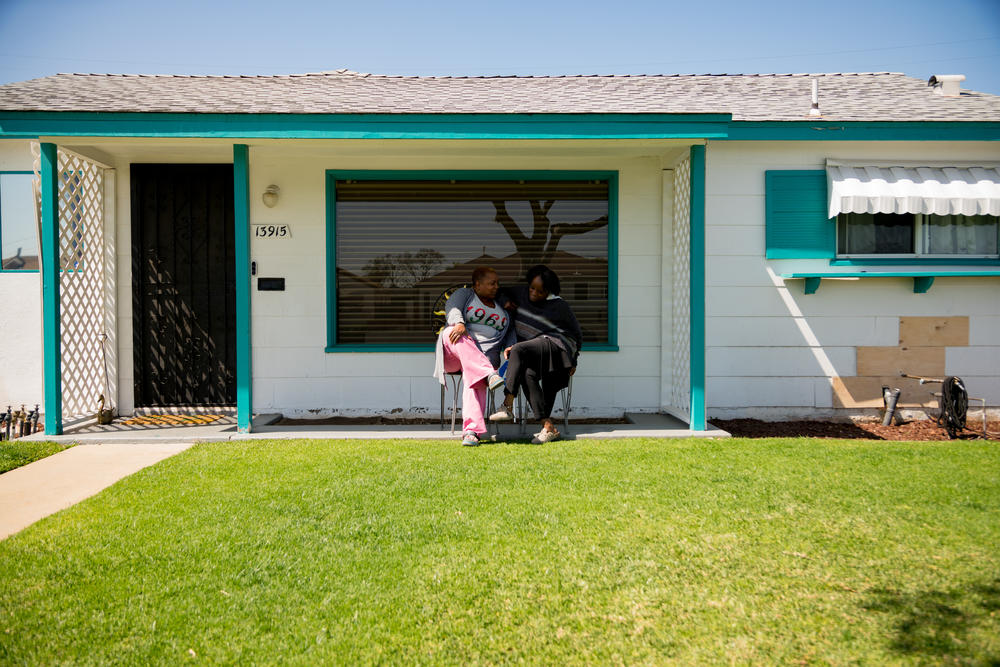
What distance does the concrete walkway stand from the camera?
3639 millimetres

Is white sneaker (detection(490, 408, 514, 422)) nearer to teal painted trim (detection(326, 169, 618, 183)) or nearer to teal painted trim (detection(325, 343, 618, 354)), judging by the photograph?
teal painted trim (detection(325, 343, 618, 354))

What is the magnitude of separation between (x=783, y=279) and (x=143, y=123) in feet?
17.3

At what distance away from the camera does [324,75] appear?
7.54 metres

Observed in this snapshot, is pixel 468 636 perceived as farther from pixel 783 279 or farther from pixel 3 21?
pixel 3 21

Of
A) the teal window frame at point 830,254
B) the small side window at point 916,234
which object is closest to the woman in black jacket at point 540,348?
the teal window frame at point 830,254

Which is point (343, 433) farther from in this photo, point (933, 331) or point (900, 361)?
point (933, 331)

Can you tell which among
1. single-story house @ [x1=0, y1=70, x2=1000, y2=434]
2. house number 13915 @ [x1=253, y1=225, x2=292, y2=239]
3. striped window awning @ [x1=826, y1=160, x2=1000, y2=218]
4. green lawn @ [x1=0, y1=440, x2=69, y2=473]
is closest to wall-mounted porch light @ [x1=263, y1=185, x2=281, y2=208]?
single-story house @ [x1=0, y1=70, x2=1000, y2=434]

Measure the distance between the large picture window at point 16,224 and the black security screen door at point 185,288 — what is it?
103cm

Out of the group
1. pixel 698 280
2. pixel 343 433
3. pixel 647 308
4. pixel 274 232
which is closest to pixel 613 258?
pixel 647 308

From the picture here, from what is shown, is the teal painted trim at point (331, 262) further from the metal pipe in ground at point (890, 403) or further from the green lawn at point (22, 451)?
the metal pipe in ground at point (890, 403)

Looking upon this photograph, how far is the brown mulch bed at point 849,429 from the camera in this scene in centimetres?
568

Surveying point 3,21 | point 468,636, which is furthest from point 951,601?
point 3,21

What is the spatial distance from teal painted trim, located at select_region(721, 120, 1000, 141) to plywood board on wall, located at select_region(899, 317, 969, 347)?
5.13 feet

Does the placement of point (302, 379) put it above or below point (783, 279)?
below
